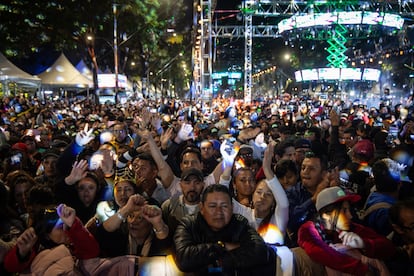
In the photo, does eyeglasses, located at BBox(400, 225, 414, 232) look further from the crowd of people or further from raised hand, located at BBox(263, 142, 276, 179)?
raised hand, located at BBox(263, 142, 276, 179)

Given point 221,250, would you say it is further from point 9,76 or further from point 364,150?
point 9,76

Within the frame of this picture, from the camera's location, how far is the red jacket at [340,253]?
3055 millimetres

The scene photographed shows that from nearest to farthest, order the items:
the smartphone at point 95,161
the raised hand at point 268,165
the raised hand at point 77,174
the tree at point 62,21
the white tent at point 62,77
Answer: the raised hand at point 268,165 < the raised hand at point 77,174 < the smartphone at point 95,161 < the tree at point 62,21 < the white tent at point 62,77

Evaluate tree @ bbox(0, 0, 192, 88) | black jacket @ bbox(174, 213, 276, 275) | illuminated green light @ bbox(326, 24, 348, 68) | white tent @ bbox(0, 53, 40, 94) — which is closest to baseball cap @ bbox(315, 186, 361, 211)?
black jacket @ bbox(174, 213, 276, 275)

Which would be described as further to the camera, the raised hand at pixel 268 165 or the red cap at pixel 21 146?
the red cap at pixel 21 146

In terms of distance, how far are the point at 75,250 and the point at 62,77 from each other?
2704 centimetres

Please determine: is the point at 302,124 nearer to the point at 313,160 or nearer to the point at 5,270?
the point at 313,160

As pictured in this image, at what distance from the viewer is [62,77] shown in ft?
93.6

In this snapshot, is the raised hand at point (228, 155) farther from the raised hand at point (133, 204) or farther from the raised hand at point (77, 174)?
the raised hand at point (133, 204)

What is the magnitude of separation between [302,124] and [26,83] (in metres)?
17.2

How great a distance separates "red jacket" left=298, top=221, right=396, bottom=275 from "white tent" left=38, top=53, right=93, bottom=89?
2725cm

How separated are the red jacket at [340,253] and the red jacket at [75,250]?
1549mm

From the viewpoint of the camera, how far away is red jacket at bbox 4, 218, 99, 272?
3191 millimetres

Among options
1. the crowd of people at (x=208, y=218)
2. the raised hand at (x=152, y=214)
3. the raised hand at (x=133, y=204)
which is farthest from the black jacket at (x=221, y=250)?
the raised hand at (x=133, y=204)
